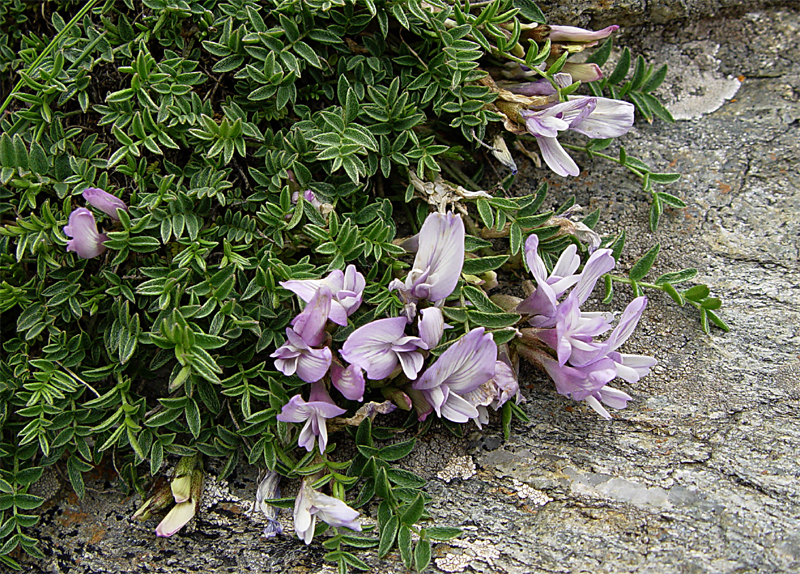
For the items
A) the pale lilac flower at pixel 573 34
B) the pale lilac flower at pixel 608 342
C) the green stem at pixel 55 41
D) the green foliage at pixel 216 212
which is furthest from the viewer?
the pale lilac flower at pixel 573 34

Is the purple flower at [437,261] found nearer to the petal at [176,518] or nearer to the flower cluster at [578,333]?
the flower cluster at [578,333]

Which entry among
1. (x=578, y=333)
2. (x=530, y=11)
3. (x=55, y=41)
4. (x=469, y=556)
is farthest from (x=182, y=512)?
(x=530, y=11)

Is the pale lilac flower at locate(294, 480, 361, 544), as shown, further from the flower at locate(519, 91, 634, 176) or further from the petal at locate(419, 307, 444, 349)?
the flower at locate(519, 91, 634, 176)

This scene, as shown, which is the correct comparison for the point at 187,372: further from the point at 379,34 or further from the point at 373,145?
the point at 379,34

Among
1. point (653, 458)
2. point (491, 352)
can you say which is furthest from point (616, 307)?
point (491, 352)

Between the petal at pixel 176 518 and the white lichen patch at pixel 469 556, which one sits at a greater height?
the white lichen patch at pixel 469 556

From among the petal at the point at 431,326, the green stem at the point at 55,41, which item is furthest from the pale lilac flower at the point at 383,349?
the green stem at the point at 55,41

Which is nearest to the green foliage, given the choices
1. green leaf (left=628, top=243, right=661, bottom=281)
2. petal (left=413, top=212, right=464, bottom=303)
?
green leaf (left=628, top=243, right=661, bottom=281)
